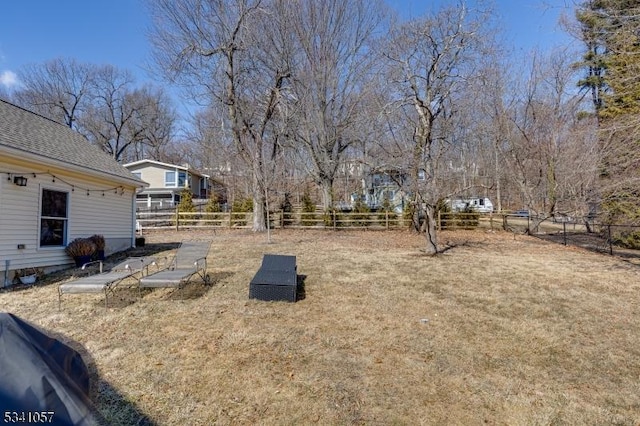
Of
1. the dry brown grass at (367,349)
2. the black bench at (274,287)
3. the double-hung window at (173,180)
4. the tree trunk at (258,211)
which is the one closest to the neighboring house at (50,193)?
the dry brown grass at (367,349)

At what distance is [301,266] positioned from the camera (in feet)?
26.7

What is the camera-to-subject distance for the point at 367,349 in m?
3.77

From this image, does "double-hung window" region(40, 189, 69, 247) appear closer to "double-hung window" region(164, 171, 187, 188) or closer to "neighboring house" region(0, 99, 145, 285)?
"neighboring house" region(0, 99, 145, 285)

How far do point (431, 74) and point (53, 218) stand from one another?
10.9 meters

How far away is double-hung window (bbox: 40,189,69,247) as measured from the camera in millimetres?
7574

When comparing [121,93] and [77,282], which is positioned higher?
[121,93]

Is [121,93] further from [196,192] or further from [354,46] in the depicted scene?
[354,46]

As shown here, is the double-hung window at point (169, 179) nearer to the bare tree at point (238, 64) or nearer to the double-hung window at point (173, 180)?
the double-hung window at point (173, 180)

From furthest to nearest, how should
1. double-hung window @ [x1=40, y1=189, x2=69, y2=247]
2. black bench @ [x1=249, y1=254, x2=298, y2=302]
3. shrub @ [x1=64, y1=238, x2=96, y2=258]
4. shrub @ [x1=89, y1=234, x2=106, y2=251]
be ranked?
shrub @ [x1=89, y1=234, x2=106, y2=251] → shrub @ [x1=64, y1=238, x2=96, y2=258] → double-hung window @ [x1=40, y1=189, x2=69, y2=247] → black bench @ [x1=249, y1=254, x2=298, y2=302]

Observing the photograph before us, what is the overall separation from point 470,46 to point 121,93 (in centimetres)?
3544

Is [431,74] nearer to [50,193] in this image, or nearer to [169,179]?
[50,193]

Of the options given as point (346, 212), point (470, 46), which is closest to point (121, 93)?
point (346, 212)

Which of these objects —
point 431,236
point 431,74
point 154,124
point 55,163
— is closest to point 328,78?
point 431,74

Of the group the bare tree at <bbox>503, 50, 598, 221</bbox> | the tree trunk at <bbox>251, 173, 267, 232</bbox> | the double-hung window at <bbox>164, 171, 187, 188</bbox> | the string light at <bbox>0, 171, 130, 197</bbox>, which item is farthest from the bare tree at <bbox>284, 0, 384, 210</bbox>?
the double-hung window at <bbox>164, 171, 187, 188</bbox>
